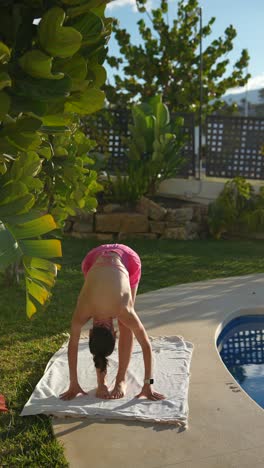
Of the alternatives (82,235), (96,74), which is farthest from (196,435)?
(82,235)

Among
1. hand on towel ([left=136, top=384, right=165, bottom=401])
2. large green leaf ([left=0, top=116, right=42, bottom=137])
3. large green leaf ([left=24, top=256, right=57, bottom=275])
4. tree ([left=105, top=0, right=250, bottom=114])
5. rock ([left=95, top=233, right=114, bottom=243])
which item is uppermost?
tree ([left=105, top=0, right=250, bottom=114])

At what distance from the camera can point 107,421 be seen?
3555 mm

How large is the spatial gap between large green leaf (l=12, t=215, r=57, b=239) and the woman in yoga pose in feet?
3.35

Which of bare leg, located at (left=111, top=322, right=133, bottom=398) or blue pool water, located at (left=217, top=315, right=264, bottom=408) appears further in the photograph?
blue pool water, located at (left=217, top=315, right=264, bottom=408)

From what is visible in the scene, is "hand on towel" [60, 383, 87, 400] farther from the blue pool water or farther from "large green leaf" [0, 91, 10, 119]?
"large green leaf" [0, 91, 10, 119]

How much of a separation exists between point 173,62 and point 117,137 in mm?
3186

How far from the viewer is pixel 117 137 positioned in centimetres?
1177

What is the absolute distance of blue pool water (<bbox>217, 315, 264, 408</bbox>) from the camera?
486 centimetres

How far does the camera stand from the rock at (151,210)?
10383mm

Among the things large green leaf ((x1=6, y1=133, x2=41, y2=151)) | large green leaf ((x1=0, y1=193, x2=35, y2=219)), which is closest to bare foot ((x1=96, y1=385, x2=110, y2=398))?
large green leaf ((x1=0, y1=193, x2=35, y2=219))

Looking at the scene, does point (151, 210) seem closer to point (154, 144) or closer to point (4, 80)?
point (154, 144)

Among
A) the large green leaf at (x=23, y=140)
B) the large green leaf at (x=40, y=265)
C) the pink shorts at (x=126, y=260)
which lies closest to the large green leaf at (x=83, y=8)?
the large green leaf at (x=23, y=140)

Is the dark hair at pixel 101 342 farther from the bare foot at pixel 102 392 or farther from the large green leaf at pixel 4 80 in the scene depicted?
the large green leaf at pixel 4 80

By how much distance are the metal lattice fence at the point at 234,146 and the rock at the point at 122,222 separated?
2.32 metres
